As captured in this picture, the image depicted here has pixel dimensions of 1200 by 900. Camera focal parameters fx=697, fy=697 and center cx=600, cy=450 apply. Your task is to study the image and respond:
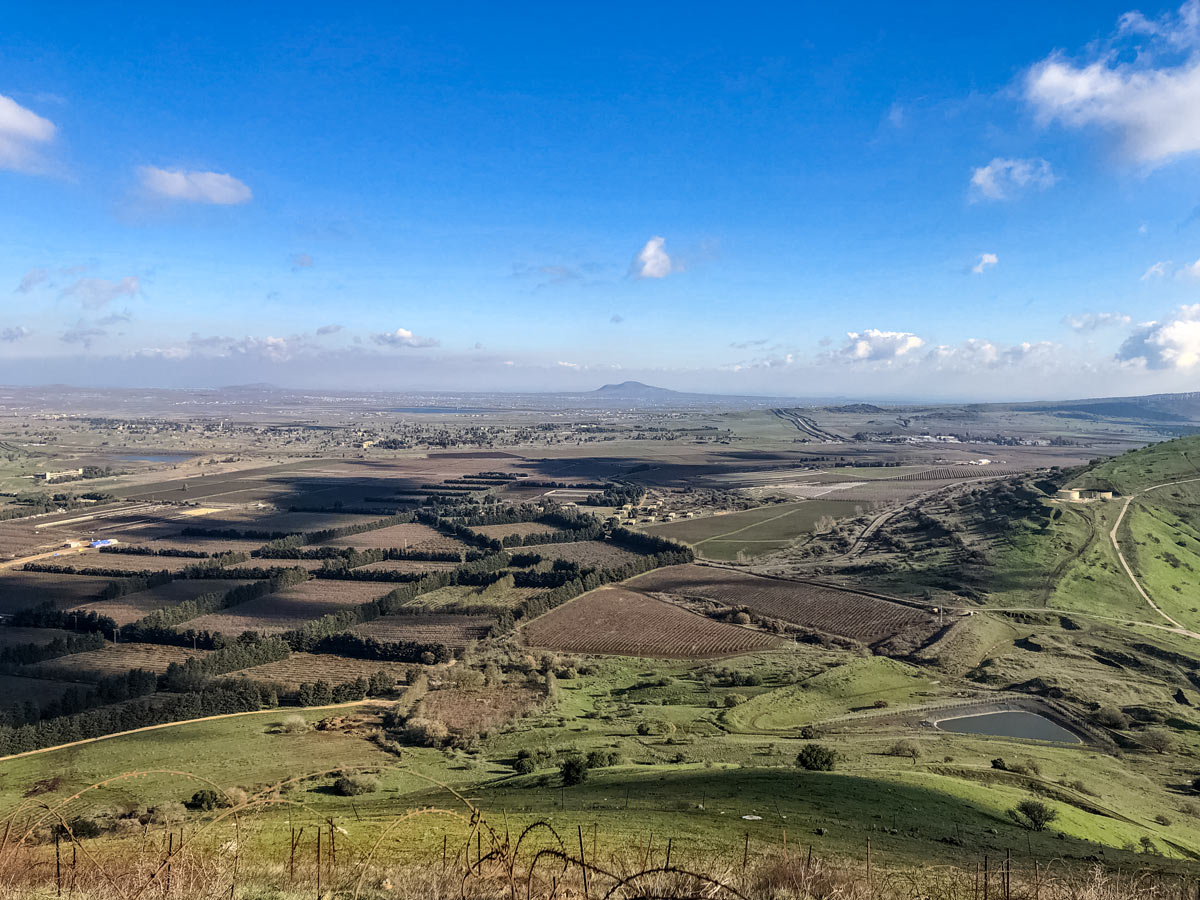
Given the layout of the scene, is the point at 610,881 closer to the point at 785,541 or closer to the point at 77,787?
the point at 77,787

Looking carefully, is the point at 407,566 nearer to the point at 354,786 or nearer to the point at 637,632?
the point at 637,632

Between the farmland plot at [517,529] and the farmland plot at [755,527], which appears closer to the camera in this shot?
the farmland plot at [755,527]

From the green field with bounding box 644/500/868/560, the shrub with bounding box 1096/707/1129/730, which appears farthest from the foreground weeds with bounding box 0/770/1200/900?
the green field with bounding box 644/500/868/560

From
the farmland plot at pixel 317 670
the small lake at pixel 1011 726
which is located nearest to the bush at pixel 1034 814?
the small lake at pixel 1011 726

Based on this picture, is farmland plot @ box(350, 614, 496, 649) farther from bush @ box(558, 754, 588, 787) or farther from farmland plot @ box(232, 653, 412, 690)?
bush @ box(558, 754, 588, 787)

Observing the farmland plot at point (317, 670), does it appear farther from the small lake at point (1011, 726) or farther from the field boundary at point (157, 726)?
the small lake at point (1011, 726)

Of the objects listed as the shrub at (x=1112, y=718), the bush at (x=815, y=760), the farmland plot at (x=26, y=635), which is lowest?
the farmland plot at (x=26, y=635)

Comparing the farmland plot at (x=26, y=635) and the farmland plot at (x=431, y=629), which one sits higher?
the farmland plot at (x=26, y=635)
